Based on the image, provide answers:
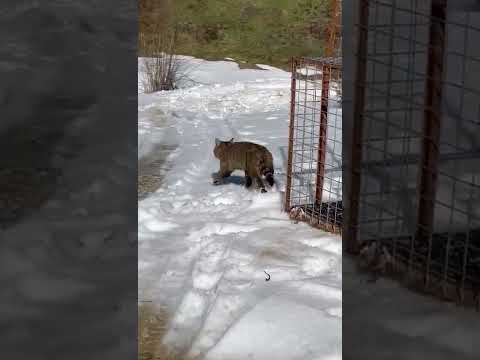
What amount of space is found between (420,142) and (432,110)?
0.15m

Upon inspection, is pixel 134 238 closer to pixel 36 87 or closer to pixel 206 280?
pixel 36 87

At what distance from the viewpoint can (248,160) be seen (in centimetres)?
620

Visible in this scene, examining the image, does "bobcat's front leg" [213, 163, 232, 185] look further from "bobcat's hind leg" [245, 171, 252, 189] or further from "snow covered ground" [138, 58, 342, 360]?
"bobcat's hind leg" [245, 171, 252, 189]

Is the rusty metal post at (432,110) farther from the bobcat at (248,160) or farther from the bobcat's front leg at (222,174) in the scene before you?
the bobcat's front leg at (222,174)

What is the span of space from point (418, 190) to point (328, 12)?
15.3 meters

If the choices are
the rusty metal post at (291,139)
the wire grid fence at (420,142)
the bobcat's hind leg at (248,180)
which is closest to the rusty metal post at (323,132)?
the rusty metal post at (291,139)

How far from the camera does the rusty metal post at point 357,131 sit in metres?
2.69

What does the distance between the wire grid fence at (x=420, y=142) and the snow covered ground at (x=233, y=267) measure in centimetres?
61

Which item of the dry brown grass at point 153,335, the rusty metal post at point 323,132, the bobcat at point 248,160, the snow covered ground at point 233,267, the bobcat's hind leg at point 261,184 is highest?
the rusty metal post at point 323,132

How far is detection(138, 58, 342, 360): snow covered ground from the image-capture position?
3.51 m

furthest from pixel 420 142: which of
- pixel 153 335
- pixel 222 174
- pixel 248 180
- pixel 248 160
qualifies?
pixel 222 174

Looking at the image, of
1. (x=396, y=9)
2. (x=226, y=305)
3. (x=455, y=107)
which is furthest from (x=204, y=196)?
(x=396, y=9)

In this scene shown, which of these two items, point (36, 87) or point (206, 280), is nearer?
point (36, 87)

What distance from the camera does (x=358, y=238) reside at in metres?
3.04
